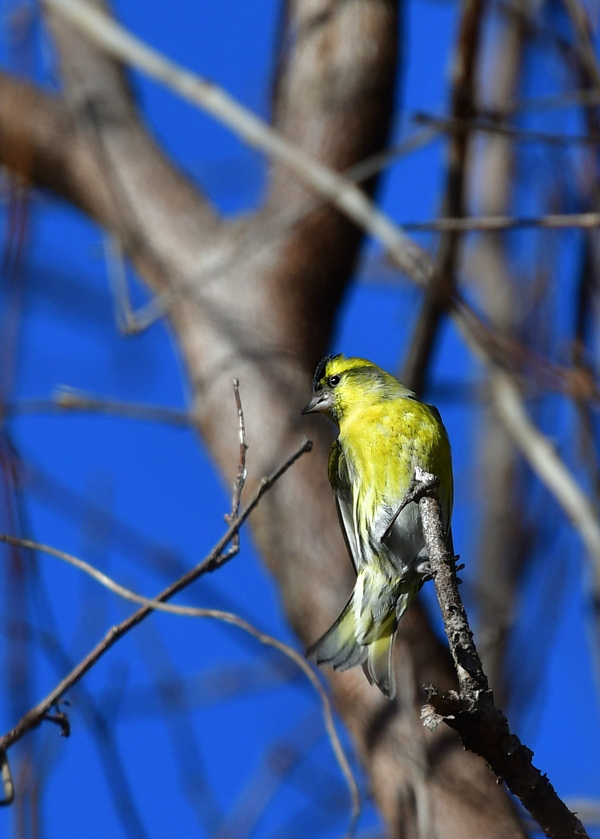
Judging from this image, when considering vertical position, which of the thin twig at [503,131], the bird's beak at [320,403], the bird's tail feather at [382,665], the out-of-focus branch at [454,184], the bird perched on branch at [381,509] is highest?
the out-of-focus branch at [454,184]

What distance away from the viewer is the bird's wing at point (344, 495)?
301 centimetres

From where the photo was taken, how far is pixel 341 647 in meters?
2.60

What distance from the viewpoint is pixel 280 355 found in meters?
4.12

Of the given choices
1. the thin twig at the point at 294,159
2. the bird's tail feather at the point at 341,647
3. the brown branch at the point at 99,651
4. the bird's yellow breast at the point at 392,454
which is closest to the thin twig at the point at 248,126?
the thin twig at the point at 294,159

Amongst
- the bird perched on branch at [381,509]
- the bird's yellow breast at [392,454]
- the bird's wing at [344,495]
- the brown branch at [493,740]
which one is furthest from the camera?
the bird's wing at [344,495]

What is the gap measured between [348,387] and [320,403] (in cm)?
12

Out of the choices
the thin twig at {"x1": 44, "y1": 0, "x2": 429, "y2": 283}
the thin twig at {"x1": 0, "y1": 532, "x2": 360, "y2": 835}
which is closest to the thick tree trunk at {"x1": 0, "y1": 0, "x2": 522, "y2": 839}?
the thin twig at {"x1": 44, "y1": 0, "x2": 429, "y2": 283}

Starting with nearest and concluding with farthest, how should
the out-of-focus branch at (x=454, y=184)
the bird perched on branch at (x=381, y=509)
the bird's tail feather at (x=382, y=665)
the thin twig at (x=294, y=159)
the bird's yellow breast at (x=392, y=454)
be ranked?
the bird's tail feather at (x=382, y=665) → the bird perched on branch at (x=381, y=509) → the bird's yellow breast at (x=392, y=454) → the thin twig at (x=294, y=159) → the out-of-focus branch at (x=454, y=184)

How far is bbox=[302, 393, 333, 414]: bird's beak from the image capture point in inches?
129

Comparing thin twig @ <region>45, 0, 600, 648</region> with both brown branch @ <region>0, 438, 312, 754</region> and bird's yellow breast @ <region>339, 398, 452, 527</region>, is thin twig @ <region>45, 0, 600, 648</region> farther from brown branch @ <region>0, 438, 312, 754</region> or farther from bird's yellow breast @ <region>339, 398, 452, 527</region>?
brown branch @ <region>0, 438, 312, 754</region>

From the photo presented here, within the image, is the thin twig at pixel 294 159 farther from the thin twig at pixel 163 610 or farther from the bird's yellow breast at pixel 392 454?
the thin twig at pixel 163 610

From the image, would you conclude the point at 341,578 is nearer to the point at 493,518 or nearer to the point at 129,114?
the point at 129,114

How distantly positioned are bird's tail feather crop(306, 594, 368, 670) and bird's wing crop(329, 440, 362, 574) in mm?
336

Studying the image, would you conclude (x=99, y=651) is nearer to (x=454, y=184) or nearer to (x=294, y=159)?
(x=294, y=159)
